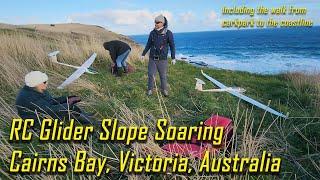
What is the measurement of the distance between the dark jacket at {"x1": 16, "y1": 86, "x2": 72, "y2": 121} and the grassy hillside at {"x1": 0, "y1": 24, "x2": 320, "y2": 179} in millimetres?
162

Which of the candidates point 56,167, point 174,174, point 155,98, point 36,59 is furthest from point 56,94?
point 174,174

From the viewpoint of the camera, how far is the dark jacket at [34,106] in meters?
4.82

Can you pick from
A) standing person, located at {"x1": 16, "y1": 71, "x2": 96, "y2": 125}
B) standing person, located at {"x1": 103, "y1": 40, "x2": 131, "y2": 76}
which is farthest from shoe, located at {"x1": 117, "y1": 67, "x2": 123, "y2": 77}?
standing person, located at {"x1": 16, "y1": 71, "x2": 96, "y2": 125}

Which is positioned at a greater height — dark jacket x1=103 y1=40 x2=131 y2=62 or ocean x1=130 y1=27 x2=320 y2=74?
dark jacket x1=103 y1=40 x2=131 y2=62

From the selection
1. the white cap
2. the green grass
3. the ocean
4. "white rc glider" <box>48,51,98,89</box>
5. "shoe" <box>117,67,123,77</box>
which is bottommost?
the ocean

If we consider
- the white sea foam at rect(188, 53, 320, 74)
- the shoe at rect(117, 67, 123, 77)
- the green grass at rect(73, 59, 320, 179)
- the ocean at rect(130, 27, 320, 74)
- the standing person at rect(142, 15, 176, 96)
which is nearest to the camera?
the green grass at rect(73, 59, 320, 179)

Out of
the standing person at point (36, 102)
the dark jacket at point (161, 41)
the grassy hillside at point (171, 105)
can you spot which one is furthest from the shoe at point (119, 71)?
the standing person at point (36, 102)

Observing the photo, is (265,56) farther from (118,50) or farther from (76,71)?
(76,71)

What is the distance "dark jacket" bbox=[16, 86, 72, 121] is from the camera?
482 centimetres

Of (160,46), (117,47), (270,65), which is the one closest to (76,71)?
(117,47)

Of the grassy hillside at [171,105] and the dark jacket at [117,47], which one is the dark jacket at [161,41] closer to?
the grassy hillside at [171,105]

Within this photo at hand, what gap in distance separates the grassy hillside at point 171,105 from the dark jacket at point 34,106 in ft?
0.53

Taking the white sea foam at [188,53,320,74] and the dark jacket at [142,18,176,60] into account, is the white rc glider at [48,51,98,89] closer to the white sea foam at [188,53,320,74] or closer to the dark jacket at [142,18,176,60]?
the dark jacket at [142,18,176,60]

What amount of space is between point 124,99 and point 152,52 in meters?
1.36
